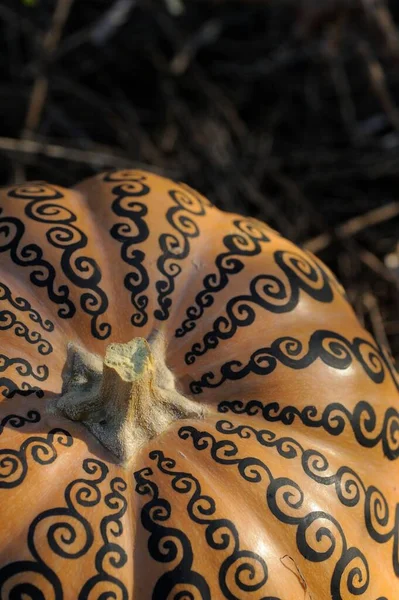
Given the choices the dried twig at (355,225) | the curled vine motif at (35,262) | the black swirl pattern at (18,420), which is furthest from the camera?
the dried twig at (355,225)

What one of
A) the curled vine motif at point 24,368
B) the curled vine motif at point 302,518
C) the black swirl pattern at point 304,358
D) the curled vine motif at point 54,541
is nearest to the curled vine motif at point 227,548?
the curled vine motif at point 302,518

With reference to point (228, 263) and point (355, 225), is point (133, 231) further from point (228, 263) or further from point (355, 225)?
point (355, 225)

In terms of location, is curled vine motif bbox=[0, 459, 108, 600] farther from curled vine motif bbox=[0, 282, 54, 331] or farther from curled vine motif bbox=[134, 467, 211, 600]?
curled vine motif bbox=[0, 282, 54, 331]

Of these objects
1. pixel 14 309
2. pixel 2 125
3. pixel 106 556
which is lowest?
pixel 106 556

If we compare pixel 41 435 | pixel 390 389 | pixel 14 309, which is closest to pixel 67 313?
pixel 14 309

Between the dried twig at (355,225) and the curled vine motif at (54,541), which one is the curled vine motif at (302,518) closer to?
the curled vine motif at (54,541)

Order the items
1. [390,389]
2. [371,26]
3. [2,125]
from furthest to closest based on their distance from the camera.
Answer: [2,125], [371,26], [390,389]

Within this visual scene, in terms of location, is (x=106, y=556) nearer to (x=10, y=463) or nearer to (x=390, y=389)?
(x=10, y=463)
